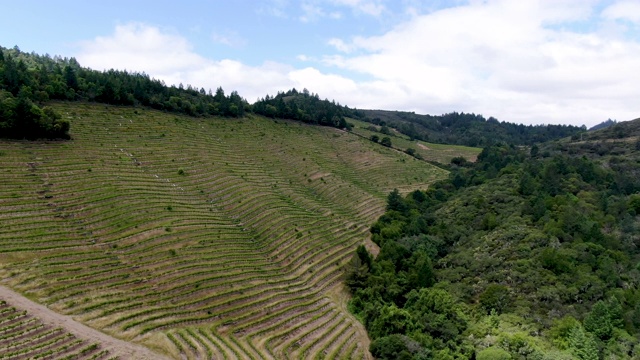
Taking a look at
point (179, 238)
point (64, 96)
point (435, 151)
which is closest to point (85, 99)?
point (64, 96)

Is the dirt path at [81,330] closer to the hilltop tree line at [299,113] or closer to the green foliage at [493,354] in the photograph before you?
the green foliage at [493,354]

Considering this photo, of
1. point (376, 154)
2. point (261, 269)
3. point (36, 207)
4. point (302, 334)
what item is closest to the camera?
point (302, 334)

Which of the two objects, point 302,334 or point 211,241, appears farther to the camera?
point 211,241

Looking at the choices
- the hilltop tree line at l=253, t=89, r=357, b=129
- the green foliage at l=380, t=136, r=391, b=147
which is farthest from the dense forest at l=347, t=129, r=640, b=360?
the hilltop tree line at l=253, t=89, r=357, b=129

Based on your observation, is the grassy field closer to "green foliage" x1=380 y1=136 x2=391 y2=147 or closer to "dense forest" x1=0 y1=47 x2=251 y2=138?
"green foliage" x1=380 y1=136 x2=391 y2=147

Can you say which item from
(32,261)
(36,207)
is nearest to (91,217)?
(36,207)

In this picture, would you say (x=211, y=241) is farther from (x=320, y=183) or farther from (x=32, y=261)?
(x=320, y=183)

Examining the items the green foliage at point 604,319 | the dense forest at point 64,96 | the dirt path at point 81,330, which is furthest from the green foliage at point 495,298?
the dense forest at point 64,96
